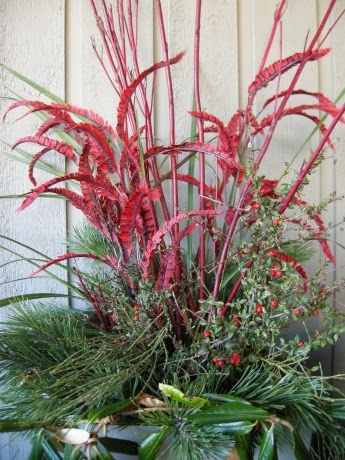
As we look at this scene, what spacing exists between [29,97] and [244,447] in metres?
0.70

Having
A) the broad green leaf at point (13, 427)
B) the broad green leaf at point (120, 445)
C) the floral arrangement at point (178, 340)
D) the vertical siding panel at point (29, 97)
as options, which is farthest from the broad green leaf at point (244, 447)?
the vertical siding panel at point (29, 97)

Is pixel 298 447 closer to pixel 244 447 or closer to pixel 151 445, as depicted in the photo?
pixel 244 447

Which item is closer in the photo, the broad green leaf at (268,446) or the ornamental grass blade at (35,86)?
the broad green leaf at (268,446)

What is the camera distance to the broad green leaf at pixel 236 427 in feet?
1.43

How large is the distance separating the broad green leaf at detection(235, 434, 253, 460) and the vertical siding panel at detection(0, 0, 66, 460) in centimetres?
46

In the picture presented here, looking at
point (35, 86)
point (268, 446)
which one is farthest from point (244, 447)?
point (35, 86)

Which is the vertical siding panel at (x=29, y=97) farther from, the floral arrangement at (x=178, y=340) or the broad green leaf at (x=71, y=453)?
the broad green leaf at (x=71, y=453)

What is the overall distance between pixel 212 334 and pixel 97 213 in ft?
0.77

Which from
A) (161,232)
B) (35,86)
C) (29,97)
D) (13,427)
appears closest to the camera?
(13,427)

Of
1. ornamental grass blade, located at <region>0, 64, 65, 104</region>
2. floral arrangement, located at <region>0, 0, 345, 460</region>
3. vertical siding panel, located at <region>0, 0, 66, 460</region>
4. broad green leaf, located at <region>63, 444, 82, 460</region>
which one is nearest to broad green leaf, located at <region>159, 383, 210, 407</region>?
floral arrangement, located at <region>0, 0, 345, 460</region>

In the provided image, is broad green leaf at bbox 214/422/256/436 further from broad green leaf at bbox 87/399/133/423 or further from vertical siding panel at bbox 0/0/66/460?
vertical siding panel at bbox 0/0/66/460

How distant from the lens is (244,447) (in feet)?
1.51

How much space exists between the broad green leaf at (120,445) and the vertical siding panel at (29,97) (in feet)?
1.26

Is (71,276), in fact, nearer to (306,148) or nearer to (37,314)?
(37,314)
